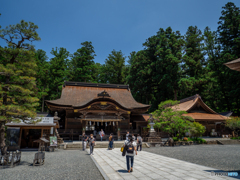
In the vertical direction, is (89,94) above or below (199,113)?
above

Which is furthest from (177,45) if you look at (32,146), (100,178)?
(100,178)

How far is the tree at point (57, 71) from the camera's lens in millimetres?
29750

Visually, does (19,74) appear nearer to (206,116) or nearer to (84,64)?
(206,116)

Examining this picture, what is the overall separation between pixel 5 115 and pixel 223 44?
32483 millimetres

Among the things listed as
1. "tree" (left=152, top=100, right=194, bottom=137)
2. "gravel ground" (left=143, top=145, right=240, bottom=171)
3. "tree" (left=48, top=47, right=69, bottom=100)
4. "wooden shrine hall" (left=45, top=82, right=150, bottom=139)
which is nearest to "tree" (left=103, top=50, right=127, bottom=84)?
"tree" (left=48, top=47, right=69, bottom=100)

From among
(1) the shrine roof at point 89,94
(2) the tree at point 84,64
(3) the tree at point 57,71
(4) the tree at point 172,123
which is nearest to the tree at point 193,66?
(1) the shrine roof at point 89,94

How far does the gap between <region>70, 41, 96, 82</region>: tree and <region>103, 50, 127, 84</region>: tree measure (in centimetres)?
430

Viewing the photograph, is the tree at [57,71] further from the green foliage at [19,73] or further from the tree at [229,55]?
the tree at [229,55]

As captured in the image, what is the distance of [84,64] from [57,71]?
554 centimetres

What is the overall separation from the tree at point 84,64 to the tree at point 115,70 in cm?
430

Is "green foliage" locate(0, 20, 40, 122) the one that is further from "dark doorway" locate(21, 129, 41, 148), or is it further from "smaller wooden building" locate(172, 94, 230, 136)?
"smaller wooden building" locate(172, 94, 230, 136)

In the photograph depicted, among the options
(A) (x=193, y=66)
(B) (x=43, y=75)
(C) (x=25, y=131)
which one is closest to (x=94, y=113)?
(C) (x=25, y=131)

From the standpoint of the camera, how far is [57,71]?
98.4 ft

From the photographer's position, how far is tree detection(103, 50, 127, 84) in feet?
121
